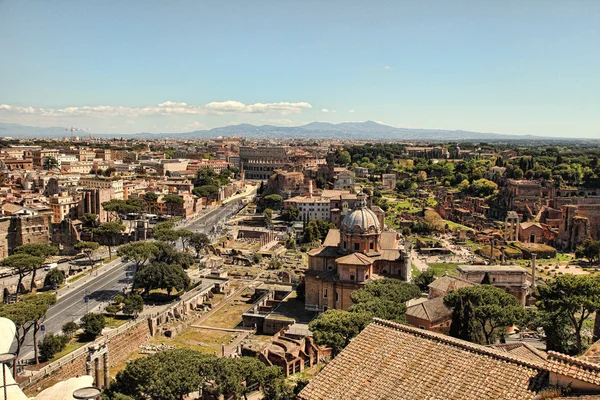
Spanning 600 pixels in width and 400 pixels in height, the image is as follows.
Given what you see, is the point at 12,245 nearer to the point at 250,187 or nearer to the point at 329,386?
the point at 329,386

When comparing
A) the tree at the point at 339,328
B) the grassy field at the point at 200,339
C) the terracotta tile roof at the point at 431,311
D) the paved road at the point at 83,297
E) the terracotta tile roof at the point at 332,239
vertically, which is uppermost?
the terracotta tile roof at the point at 332,239

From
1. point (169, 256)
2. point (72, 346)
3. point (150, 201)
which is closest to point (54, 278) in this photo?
point (169, 256)

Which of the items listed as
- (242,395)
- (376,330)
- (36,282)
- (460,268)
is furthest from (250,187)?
(376,330)

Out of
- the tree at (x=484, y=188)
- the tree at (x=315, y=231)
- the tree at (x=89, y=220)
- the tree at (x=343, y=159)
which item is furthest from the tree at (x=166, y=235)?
the tree at (x=343, y=159)

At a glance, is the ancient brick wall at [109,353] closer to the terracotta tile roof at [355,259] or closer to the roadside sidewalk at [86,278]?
the roadside sidewalk at [86,278]

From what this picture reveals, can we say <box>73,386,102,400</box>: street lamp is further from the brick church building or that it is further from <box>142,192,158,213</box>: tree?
<box>142,192,158,213</box>: tree
